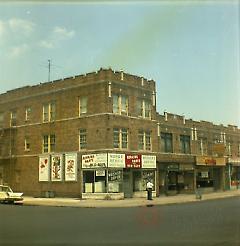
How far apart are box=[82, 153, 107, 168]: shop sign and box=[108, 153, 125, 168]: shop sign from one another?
41 centimetres

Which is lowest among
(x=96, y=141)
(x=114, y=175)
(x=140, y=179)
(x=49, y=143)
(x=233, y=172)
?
(x=140, y=179)

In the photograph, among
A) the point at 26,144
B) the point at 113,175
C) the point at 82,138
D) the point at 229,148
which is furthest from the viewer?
the point at 229,148

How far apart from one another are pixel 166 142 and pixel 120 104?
29.2 ft

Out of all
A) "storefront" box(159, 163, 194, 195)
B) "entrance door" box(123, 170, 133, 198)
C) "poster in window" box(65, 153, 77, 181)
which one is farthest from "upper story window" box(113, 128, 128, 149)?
"storefront" box(159, 163, 194, 195)

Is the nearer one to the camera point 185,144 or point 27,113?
point 27,113

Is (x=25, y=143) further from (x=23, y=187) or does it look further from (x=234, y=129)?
(x=234, y=129)

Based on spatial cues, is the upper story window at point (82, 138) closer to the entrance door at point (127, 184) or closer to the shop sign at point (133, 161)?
the shop sign at point (133, 161)

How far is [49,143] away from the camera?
143ft

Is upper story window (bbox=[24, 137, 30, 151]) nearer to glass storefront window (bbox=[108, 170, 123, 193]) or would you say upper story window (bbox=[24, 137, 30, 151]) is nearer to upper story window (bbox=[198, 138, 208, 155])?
glass storefront window (bbox=[108, 170, 123, 193])

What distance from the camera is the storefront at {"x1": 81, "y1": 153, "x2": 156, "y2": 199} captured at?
37.8m

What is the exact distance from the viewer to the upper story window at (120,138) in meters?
38.9

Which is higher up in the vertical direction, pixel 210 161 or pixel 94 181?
pixel 210 161

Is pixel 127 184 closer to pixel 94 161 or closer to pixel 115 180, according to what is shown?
pixel 115 180

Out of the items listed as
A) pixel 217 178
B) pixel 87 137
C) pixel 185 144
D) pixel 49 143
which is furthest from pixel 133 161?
pixel 217 178
